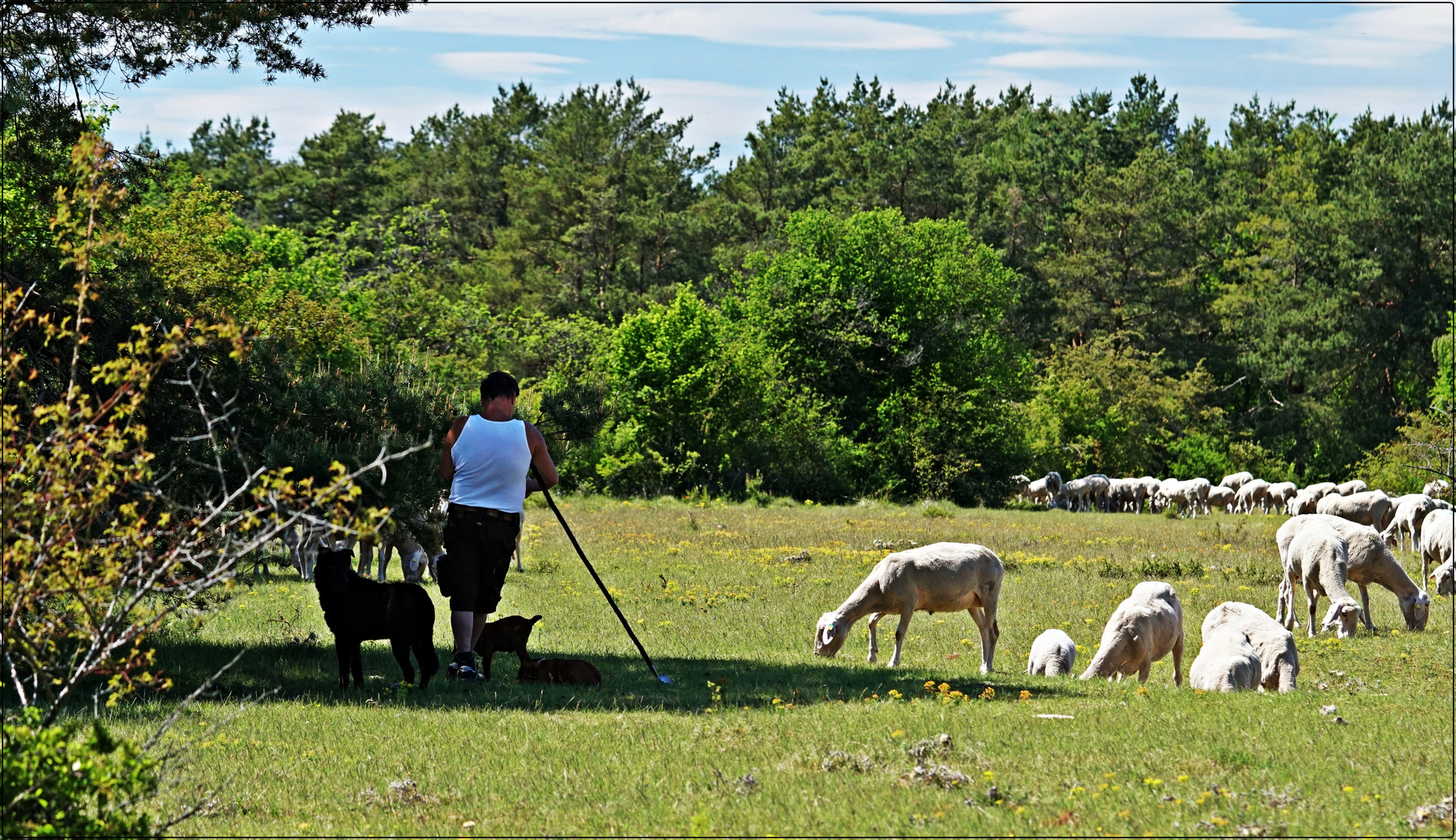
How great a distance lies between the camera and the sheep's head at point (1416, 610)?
1798 centimetres

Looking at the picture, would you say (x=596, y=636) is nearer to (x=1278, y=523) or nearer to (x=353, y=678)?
(x=353, y=678)

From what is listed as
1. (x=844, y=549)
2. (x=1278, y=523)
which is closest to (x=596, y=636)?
(x=844, y=549)

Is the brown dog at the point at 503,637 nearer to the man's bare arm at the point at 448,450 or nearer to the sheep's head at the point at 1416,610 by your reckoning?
the man's bare arm at the point at 448,450

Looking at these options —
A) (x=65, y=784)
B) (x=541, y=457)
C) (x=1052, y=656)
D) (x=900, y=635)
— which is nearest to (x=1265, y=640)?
(x=1052, y=656)

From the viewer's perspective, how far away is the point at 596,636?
15.1 m

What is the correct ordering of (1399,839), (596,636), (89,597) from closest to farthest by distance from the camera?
1. (89,597)
2. (1399,839)
3. (596,636)

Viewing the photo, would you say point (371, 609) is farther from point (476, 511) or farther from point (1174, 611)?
point (1174, 611)

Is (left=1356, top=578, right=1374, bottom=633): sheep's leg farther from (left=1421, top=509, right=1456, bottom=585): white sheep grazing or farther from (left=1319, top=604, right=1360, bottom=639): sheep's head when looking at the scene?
(left=1421, top=509, right=1456, bottom=585): white sheep grazing

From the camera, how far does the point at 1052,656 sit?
1402 centimetres

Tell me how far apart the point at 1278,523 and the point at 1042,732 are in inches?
1297

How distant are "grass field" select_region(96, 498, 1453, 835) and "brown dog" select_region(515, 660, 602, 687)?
0.69 feet

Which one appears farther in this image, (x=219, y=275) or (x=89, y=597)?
(x=219, y=275)

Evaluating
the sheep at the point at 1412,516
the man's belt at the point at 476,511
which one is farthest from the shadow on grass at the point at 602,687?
the sheep at the point at 1412,516

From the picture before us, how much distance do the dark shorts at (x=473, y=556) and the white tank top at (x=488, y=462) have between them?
4.7 inches
